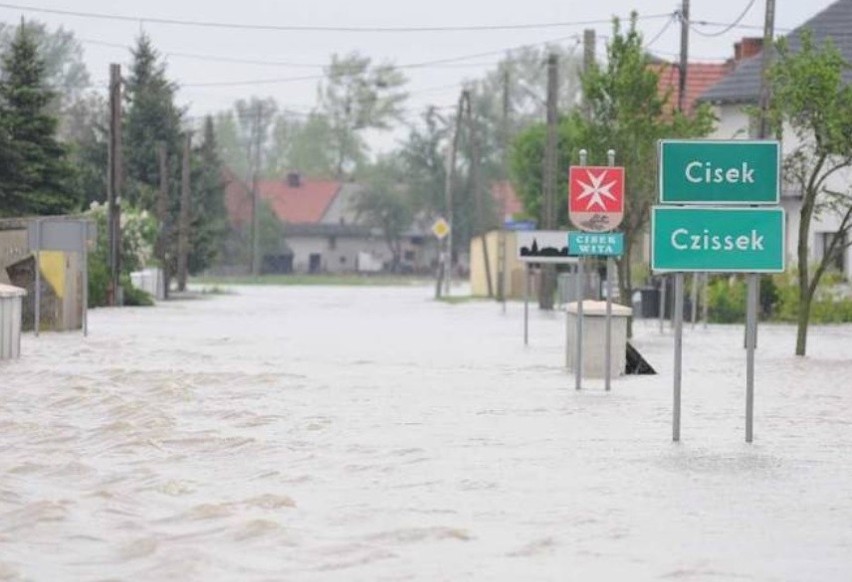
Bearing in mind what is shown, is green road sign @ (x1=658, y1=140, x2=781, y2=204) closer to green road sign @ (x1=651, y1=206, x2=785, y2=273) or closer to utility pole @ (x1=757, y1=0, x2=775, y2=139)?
green road sign @ (x1=651, y1=206, x2=785, y2=273)

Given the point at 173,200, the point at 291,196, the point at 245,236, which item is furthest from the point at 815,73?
the point at 291,196

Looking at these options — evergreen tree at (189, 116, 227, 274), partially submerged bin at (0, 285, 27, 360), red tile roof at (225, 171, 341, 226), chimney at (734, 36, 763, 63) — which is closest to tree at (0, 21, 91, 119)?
red tile roof at (225, 171, 341, 226)

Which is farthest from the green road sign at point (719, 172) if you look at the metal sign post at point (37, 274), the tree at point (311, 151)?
the tree at point (311, 151)

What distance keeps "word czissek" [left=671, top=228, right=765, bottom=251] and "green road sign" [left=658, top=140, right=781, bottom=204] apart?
29 centimetres

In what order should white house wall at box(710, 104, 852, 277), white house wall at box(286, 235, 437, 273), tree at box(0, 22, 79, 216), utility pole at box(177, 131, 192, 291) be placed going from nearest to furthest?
tree at box(0, 22, 79, 216)
white house wall at box(710, 104, 852, 277)
utility pole at box(177, 131, 192, 291)
white house wall at box(286, 235, 437, 273)

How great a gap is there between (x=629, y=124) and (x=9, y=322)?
636 inches

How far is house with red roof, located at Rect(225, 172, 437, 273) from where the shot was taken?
14725 cm

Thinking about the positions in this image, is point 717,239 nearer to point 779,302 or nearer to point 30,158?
point 779,302

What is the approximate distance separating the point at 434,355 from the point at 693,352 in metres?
4.82

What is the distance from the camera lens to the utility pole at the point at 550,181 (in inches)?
2237

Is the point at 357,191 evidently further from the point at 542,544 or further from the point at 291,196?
the point at 542,544

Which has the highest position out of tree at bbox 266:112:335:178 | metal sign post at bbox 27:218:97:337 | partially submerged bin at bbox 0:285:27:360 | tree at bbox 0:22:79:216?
tree at bbox 266:112:335:178

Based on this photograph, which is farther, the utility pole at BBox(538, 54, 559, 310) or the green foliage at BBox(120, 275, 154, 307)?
the green foliage at BBox(120, 275, 154, 307)

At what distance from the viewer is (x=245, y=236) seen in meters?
142
